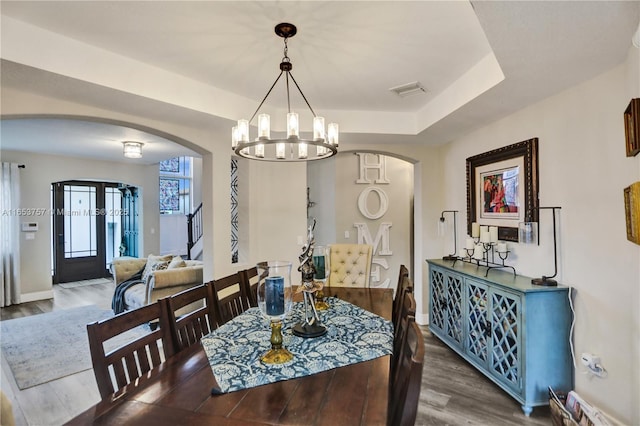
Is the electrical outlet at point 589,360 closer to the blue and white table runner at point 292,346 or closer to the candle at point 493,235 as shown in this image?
the candle at point 493,235

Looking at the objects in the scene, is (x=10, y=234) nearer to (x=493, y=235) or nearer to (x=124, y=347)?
(x=124, y=347)

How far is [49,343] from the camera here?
12.7 ft

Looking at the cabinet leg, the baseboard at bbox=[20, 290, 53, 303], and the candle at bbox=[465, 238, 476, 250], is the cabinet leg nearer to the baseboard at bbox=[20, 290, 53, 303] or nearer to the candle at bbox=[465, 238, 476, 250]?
the candle at bbox=[465, 238, 476, 250]

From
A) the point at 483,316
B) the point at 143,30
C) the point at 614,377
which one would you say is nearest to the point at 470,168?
the point at 483,316

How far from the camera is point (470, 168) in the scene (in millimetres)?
3707

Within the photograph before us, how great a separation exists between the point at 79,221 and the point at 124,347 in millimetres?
7731

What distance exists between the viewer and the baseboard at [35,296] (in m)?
5.81

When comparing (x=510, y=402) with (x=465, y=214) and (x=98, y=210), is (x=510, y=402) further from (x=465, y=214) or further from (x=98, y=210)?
(x=98, y=210)

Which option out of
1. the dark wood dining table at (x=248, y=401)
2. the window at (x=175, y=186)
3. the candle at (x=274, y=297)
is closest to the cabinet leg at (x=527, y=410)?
the dark wood dining table at (x=248, y=401)

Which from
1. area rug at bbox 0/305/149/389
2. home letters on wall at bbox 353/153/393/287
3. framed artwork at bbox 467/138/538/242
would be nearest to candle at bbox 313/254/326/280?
framed artwork at bbox 467/138/538/242

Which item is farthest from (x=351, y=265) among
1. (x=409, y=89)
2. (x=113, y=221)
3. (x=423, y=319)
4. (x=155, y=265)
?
(x=113, y=221)

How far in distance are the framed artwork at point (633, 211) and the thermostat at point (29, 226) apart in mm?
7951

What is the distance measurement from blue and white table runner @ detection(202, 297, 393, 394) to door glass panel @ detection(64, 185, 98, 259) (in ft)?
24.1

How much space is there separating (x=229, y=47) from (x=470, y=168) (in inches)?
110
